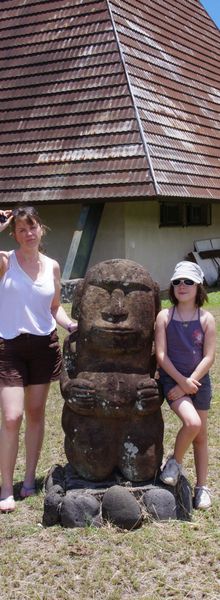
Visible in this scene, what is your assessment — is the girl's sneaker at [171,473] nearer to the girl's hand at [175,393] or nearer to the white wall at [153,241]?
the girl's hand at [175,393]

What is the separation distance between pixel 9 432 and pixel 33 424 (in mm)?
258

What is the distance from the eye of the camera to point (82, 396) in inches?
137

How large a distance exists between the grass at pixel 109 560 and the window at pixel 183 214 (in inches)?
396

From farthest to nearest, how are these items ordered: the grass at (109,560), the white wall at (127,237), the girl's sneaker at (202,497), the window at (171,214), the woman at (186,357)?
the window at (171,214), the white wall at (127,237), the girl's sneaker at (202,497), the woman at (186,357), the grass at (109,560)

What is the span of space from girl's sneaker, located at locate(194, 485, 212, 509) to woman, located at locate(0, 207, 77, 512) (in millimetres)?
940

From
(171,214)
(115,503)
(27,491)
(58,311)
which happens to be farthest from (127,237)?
(115,503)

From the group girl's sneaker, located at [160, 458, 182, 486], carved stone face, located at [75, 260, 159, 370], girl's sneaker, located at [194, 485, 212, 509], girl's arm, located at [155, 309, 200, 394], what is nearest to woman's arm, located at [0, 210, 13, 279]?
carved stone face, located at [75, 260, 159, 370]

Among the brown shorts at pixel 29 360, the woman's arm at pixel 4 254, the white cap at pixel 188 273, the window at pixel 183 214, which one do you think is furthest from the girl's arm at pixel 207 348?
the window at pixel 183 214

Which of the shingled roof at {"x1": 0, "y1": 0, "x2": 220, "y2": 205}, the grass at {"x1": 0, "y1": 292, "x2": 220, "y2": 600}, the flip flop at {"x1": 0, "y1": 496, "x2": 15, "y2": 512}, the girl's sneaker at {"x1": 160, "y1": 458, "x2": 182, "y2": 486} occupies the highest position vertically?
the shingled roof at {"x1": 0, "y1": 0, "x2": 220, "y2": 205}

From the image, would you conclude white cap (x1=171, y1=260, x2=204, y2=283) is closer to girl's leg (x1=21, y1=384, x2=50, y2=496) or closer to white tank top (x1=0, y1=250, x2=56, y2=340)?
white tank top (x1=0, y1=250, x2=56, y2=340)

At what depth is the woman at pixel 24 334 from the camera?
362 centimetres

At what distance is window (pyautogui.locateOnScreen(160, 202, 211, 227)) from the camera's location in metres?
13.3

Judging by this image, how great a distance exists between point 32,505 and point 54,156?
879cm

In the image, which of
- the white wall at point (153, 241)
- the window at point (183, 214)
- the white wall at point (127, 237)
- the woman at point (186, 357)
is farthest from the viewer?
the window at point (183, 214)
